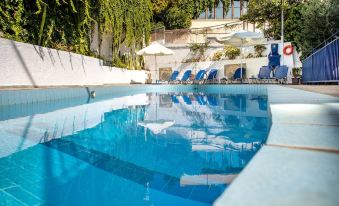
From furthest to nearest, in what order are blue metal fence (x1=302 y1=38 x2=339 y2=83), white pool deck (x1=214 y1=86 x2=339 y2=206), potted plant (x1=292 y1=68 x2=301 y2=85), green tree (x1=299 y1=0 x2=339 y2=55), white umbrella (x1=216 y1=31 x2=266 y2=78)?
1. potted plant (x1=292 y1=68 x2=301 y2=85)
2. white umbrella (x1=216 y1=31 x2=266 y2=78)
3. green tree (x1=299 y1=0 x2=339 y2=55)
4. blue metal fence (x1=302 y1=38 x2=339 y2=83)
5. white pool deck (x1=214 y1=86 x2=339 y2=206)

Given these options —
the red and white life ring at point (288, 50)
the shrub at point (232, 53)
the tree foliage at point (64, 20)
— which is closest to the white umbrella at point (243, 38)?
the red and white life ring at point (288, 50)

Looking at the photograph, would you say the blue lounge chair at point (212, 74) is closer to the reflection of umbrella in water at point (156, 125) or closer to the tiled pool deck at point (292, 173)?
the reflection of umbrella in water at point (156, 125)

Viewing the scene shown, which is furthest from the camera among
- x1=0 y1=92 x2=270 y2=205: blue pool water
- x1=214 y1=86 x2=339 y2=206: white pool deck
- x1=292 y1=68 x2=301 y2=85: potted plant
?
x1=292 y1=68 x2=301 y2=85: potted plant

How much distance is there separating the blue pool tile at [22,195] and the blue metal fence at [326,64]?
25.2ft

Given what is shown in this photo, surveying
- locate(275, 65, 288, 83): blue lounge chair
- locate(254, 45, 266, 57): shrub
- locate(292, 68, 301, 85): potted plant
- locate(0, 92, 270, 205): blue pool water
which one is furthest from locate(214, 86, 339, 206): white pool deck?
locate(254, 45, 266, 57): shrub

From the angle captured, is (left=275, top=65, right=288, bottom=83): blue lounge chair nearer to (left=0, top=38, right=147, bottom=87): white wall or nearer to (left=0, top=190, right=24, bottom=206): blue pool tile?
(left=0, top=38, right=147, bottom=87): white wall

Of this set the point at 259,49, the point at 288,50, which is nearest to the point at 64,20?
the point at 259,49

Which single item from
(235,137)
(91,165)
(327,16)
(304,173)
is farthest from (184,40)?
(304,173)

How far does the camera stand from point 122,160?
9.09 ft

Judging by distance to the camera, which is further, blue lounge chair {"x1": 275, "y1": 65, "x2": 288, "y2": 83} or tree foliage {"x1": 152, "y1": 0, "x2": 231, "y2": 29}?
tree foliage {"x1": 152, "y1": 0, "x2": 231, "y2": 29}

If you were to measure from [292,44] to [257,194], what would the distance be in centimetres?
1782

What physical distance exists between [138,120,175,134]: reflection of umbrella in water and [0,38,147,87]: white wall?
174 inches

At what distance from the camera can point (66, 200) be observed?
183cm

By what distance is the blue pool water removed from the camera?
75.2 inches
